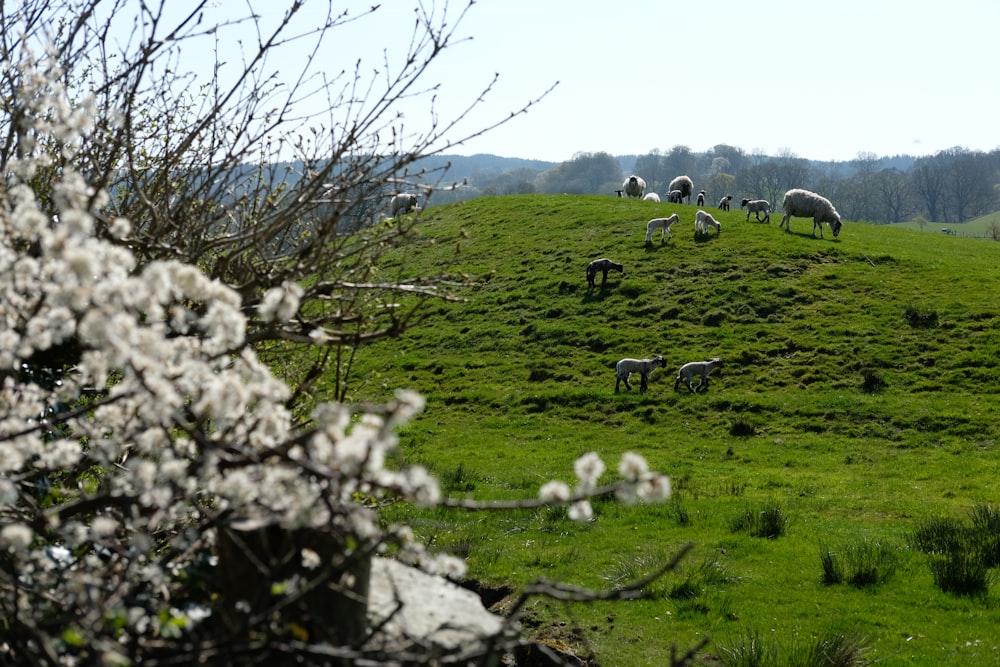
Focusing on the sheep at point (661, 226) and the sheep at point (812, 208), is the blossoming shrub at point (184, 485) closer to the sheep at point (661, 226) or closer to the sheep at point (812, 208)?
the sheep at point (661, 226)

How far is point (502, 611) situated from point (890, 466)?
1310 cm

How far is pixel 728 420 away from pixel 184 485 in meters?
22.4

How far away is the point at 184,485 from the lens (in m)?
3.38

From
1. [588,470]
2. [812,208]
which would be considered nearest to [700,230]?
[812,208]

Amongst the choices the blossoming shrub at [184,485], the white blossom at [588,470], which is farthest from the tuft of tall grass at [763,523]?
the white blossom at [588,470]

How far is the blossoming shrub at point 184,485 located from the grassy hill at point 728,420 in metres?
0.72

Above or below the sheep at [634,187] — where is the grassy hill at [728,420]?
below

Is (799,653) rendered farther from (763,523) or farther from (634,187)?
(634,187)

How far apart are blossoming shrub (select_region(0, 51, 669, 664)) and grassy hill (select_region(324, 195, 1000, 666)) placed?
2.36ft

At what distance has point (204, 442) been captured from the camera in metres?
2.93

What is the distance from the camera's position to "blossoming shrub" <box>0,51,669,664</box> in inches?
111

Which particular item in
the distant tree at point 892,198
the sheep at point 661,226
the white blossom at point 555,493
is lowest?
the white blossom at point 555,493

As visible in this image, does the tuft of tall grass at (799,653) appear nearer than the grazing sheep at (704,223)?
Yes

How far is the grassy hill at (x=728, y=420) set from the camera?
10.7 m
